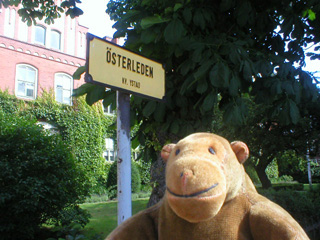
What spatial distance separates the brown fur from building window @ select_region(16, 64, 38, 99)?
662 inches

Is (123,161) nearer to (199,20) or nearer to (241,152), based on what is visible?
(241,152)

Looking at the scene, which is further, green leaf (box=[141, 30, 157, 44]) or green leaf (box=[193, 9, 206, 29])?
green leaf (box=[193, 9, 206, 29])

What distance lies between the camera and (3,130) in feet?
21.4

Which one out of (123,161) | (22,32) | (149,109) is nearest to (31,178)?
(149,109)

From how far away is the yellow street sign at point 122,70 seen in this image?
214 centimetres

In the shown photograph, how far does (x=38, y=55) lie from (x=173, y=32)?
16.3 metres

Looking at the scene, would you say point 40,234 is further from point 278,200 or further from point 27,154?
point 278,200

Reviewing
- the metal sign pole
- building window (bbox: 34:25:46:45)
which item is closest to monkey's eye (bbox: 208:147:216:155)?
the metal sign pole

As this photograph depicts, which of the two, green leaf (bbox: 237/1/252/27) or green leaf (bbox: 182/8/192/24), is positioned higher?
green leaf (bbox: 237/1/252/27)

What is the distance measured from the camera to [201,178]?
1.51 m

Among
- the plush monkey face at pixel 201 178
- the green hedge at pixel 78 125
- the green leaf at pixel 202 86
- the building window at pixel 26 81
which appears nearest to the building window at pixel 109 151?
the green hedge at pixel 78 125

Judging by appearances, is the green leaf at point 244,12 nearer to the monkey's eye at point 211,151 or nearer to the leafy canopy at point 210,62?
the leafy canopy at point 210,62

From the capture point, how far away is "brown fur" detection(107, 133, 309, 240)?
59.6 inches

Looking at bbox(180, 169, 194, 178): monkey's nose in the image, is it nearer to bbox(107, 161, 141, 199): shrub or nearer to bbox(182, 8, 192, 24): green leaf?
bbox(182, 8, 192, 24): green leaf
